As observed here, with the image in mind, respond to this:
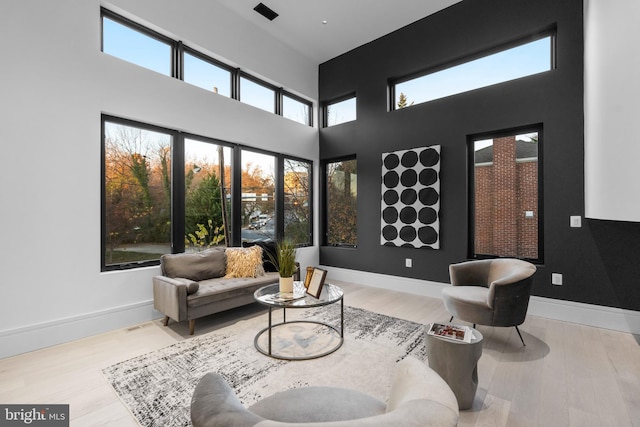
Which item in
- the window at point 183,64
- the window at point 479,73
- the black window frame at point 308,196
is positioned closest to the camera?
the window at point 183,64

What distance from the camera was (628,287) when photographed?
10.3 feet

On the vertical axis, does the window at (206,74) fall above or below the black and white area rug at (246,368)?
above

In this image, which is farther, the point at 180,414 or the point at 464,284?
the point at 464,284

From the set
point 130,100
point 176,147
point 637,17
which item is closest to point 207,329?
point 176,147

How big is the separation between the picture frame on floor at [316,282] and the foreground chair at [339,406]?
142 cm

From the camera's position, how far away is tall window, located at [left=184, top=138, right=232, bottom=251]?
13.5ft

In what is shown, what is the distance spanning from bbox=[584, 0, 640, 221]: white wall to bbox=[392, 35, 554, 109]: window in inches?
25.1

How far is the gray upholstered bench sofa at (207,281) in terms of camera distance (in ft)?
10.1

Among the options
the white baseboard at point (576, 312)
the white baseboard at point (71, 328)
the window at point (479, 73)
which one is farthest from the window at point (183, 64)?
the white baseboard at point (576, 312)

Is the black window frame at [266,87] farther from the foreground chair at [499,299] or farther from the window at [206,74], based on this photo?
the foreground chair at [499,299]

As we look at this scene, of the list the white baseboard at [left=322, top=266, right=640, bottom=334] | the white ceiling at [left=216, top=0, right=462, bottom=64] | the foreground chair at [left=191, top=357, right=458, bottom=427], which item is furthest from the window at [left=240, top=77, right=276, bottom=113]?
the foreground chair at [left=191, top=357, right=458, bottom=427]

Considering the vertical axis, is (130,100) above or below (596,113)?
above

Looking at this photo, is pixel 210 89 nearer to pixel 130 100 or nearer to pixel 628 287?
pixel 130 100

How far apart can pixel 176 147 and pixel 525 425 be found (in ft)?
14.4
